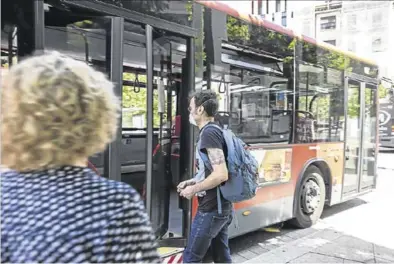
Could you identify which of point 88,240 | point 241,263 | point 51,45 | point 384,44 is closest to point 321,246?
point 241,263

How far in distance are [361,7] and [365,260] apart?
3.16 m

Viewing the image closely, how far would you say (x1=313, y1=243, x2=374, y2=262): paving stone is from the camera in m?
4.45

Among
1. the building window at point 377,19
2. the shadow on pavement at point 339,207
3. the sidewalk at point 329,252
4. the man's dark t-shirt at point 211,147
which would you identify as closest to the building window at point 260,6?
the building window at point 377,19

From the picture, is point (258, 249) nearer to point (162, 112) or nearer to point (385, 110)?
point (162, 112)

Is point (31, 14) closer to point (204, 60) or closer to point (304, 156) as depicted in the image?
point (204, 60)

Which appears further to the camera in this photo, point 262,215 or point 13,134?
point 262,215

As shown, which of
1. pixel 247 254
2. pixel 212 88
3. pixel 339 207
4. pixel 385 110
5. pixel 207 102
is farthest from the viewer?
pixel 385 110

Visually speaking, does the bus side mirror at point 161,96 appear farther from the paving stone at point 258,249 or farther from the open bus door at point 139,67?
the paving stone at point 258,249

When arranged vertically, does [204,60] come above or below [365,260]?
above

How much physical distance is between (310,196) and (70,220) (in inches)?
203

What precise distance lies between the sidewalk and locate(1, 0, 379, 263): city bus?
39 centimetres

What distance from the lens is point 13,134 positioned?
121 centimetres

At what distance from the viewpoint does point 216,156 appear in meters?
2.89

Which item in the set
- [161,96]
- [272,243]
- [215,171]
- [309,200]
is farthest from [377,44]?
[215,171]
